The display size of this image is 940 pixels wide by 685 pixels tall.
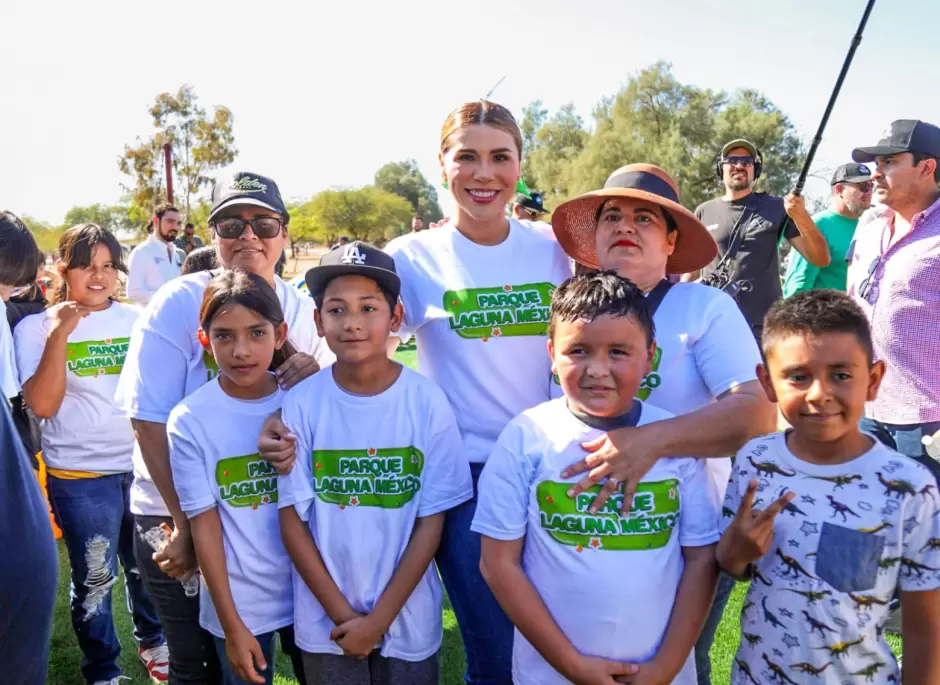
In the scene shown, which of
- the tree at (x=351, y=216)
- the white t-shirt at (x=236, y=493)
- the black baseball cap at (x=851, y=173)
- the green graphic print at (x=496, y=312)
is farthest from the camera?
the tree at (x=351, y=216)

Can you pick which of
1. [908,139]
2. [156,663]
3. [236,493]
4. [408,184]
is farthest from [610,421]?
[408,184]

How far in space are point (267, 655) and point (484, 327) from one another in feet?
4.61

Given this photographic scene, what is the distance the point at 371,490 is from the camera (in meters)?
2.27

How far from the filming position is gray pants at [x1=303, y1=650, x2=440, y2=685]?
225 centimetres

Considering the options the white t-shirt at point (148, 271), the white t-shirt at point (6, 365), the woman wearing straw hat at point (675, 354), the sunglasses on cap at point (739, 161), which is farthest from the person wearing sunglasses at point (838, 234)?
the white t-shirt at point (148, 271)

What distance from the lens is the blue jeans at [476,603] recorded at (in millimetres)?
2328

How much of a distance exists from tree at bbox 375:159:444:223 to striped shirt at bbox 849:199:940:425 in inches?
2893

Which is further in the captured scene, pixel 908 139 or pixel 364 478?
pixel 908 139

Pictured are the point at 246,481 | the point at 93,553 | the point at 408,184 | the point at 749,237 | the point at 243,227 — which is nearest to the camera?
the point at 246,481

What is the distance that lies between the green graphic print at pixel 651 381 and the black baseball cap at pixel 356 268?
0.91 m

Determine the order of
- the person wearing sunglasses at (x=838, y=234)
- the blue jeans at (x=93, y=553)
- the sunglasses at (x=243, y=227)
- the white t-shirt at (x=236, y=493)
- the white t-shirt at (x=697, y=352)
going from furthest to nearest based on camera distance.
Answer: the person wearing sunglasses at (x=838, y=234) < the blue jeans at (x=93, y=553) < the sunglasses at (x=243, y=227) < the white t-shirt at (x=236, y=493) < the white t-shirt at (x=697, y=352)

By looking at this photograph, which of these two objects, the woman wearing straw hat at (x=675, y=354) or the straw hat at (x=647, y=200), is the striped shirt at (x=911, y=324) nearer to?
the straw hat at (x=647, y=200)

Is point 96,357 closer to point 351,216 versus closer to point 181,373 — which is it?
point 181,373

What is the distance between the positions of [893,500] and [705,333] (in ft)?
2.24
